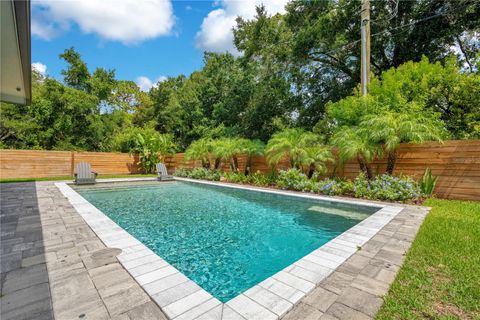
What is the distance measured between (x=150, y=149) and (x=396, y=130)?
1498 centimetres

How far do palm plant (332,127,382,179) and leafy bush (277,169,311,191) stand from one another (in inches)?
62.8

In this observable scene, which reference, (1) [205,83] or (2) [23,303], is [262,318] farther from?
(1) [205,83]

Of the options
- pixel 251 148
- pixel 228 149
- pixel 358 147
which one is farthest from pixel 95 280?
pixel 228 149

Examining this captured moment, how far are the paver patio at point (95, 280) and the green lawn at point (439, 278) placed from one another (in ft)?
0.41

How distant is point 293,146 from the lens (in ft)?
32.7

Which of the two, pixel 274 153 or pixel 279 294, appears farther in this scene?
pixel 274 153

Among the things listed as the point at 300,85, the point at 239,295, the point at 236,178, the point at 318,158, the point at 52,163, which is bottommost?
the point at 239,295

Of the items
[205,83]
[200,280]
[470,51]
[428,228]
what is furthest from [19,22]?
[205,83]

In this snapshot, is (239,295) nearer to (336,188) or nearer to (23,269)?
(23,269)

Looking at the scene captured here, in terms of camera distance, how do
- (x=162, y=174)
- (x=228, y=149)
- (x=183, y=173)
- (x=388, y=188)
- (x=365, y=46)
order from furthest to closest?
(x=183, y=173) → (x=162, y=174) → (x=228, y=149) → (x=365, y=46) → (x=388, y=188)

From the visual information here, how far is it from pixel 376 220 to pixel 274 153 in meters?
5.97

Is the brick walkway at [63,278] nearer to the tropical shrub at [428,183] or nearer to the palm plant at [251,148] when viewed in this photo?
the tropical shrub at [428,183]

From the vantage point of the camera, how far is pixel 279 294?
2.31 metres

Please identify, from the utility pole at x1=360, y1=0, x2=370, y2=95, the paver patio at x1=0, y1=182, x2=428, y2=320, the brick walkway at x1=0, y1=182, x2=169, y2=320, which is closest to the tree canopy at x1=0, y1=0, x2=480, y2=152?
the utility pole at x1=360, y1=0, x2=370, y2=95
